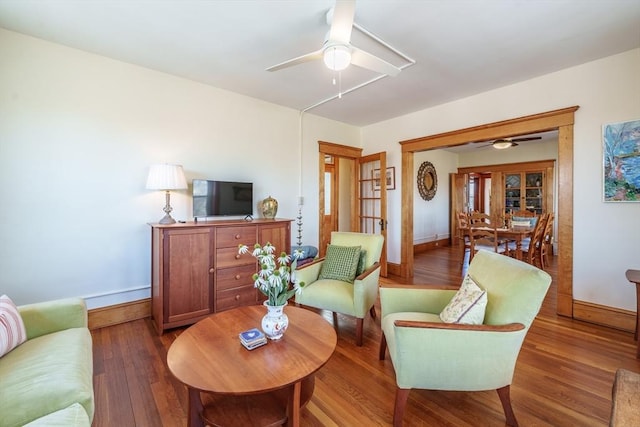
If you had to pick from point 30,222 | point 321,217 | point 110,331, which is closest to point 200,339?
point 110,331

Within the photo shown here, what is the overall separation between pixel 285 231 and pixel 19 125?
260cm

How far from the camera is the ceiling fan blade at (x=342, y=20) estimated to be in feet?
5.00

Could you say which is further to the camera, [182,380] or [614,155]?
Answer: [614,155]

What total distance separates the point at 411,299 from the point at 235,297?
1.89 meters

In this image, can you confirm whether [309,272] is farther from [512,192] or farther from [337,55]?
[512,192]

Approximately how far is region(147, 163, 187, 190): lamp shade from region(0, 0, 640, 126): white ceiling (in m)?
1.09

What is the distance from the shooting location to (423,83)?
3.30 m

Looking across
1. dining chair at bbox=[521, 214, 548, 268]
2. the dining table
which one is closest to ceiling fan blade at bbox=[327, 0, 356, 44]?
the dining table

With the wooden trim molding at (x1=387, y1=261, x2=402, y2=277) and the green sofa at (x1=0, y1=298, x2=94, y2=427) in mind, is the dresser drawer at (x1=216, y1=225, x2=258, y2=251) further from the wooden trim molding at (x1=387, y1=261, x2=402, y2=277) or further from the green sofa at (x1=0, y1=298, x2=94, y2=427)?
the wooden trim molding at (x1=387, y1=261, x2=402, y2=277)

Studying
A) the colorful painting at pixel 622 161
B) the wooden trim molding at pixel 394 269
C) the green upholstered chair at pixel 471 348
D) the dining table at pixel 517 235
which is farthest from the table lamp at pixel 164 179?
the dining table at pixel 517 235

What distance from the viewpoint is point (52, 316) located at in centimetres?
176

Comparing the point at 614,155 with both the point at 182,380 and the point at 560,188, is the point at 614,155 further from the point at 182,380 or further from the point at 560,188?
the point at 182,380

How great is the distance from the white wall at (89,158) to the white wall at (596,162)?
375cm

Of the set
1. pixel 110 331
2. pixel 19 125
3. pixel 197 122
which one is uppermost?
pixel 197 122
